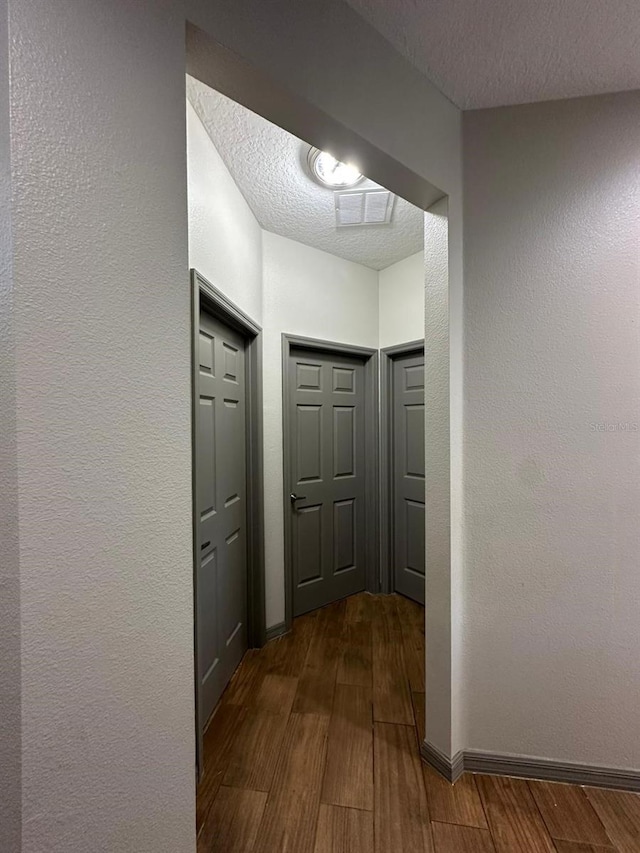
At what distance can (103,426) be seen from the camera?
0.69 meters

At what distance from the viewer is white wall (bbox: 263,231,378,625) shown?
2.38m

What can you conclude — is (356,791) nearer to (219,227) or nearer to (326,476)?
(326,476)

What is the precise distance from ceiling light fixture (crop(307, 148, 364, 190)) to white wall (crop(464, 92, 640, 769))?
0.58 metres

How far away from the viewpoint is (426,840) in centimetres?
121

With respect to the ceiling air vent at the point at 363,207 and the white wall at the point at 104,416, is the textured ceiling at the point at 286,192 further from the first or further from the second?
the white wall at the point at 104,416

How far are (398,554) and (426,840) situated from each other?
1.81 meters

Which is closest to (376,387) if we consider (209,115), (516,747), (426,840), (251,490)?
(251,490)

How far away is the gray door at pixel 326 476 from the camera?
2.63 m

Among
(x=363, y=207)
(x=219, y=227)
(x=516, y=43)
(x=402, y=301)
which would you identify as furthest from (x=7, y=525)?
(x=402, y=301)

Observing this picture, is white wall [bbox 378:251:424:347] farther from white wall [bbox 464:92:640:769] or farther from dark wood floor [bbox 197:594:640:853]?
dark wood floor [bbox 197:594:640:853]

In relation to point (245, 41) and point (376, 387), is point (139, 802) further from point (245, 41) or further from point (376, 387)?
point (376, 387)

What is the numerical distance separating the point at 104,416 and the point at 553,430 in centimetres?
148

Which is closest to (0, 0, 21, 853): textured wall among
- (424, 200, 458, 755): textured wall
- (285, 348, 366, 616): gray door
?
(424, 200, 458, 755): textured wall

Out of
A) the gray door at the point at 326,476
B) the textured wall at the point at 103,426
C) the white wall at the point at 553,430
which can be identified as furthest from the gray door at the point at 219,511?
the white wall at the point at 553,430
